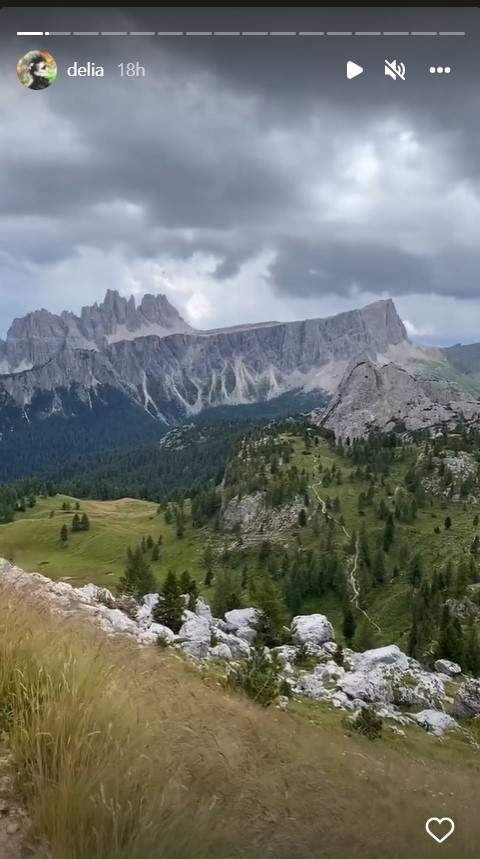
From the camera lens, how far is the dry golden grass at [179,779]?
304 centimetres

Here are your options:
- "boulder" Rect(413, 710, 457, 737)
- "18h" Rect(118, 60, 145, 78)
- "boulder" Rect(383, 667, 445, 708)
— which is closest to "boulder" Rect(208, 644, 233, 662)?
"boulder" Rect(413, 710, 457, 737)

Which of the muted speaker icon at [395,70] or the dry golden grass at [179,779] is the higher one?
the muted speaker icon at [395,70]

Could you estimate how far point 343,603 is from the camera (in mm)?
98625

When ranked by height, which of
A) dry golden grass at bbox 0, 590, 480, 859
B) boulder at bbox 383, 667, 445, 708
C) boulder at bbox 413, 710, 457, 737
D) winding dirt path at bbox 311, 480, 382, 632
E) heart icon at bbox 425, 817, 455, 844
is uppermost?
dry golden grass at bbox 0, 590, 480, 859

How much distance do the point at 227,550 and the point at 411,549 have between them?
42575mm

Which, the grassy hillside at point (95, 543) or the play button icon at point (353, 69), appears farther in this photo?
the grassy hillside at point (95, 543)

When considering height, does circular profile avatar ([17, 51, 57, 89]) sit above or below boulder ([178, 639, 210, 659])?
above

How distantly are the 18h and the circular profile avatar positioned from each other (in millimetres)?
580

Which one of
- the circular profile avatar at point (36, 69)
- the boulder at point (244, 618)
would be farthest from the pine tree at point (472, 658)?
the circular profile avatar at point (36, 69)

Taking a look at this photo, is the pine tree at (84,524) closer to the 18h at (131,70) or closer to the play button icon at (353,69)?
the 18h at (131,70)

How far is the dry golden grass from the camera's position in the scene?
3.04 meters

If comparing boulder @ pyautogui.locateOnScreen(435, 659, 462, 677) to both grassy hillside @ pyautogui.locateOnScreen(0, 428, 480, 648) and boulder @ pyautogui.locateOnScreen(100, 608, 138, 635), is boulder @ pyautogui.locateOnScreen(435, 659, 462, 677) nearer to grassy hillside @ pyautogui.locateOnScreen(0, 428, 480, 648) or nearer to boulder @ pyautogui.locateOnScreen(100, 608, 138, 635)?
grassy hillside @ pyautogui.locateOnScreen(0, 428, 480, 648)

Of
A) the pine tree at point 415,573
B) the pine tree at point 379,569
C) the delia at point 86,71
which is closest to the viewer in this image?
the delia at point 86,71

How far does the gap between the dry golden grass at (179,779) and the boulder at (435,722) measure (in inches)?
777
